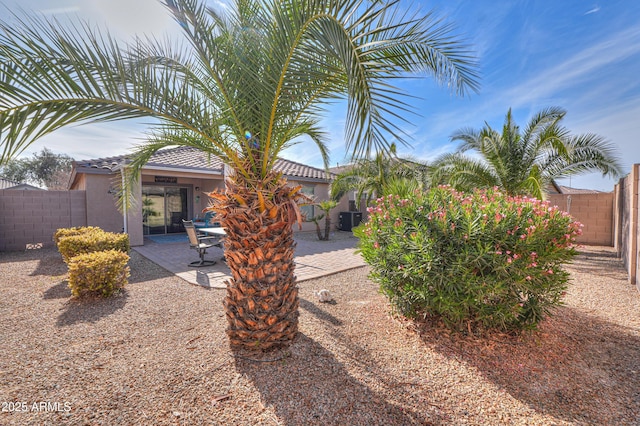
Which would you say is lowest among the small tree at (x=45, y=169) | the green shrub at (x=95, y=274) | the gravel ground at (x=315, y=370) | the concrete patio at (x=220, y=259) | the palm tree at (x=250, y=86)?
the gravel ground at (x=315, y=370)

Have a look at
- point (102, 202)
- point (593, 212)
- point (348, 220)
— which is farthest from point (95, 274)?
point (593, 212)

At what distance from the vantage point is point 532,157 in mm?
9070

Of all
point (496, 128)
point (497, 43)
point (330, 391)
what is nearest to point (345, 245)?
point (496, 128)

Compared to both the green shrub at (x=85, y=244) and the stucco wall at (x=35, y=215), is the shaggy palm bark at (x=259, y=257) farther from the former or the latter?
the stucco wall at (x=35, y=215)

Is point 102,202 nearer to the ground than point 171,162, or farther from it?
nearer to the ground

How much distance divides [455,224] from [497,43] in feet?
21.1

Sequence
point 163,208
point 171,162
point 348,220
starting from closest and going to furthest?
point 171,162 < point 163,208 < point 348,220

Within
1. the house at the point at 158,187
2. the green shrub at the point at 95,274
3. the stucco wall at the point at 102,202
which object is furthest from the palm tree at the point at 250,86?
the stucco wall at the point at 102,202

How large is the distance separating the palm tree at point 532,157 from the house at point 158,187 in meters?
7.20

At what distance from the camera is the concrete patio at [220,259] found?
21.4 feet

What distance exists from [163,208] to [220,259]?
24.3 ft

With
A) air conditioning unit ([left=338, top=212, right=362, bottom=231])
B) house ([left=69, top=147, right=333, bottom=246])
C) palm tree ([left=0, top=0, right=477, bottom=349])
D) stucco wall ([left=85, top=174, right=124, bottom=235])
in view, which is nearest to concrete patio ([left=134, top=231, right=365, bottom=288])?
house ([left=69, top=147, right=333, bottom=246])

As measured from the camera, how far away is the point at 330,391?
253 cm

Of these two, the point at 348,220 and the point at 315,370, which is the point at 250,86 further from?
the point at 348,220
